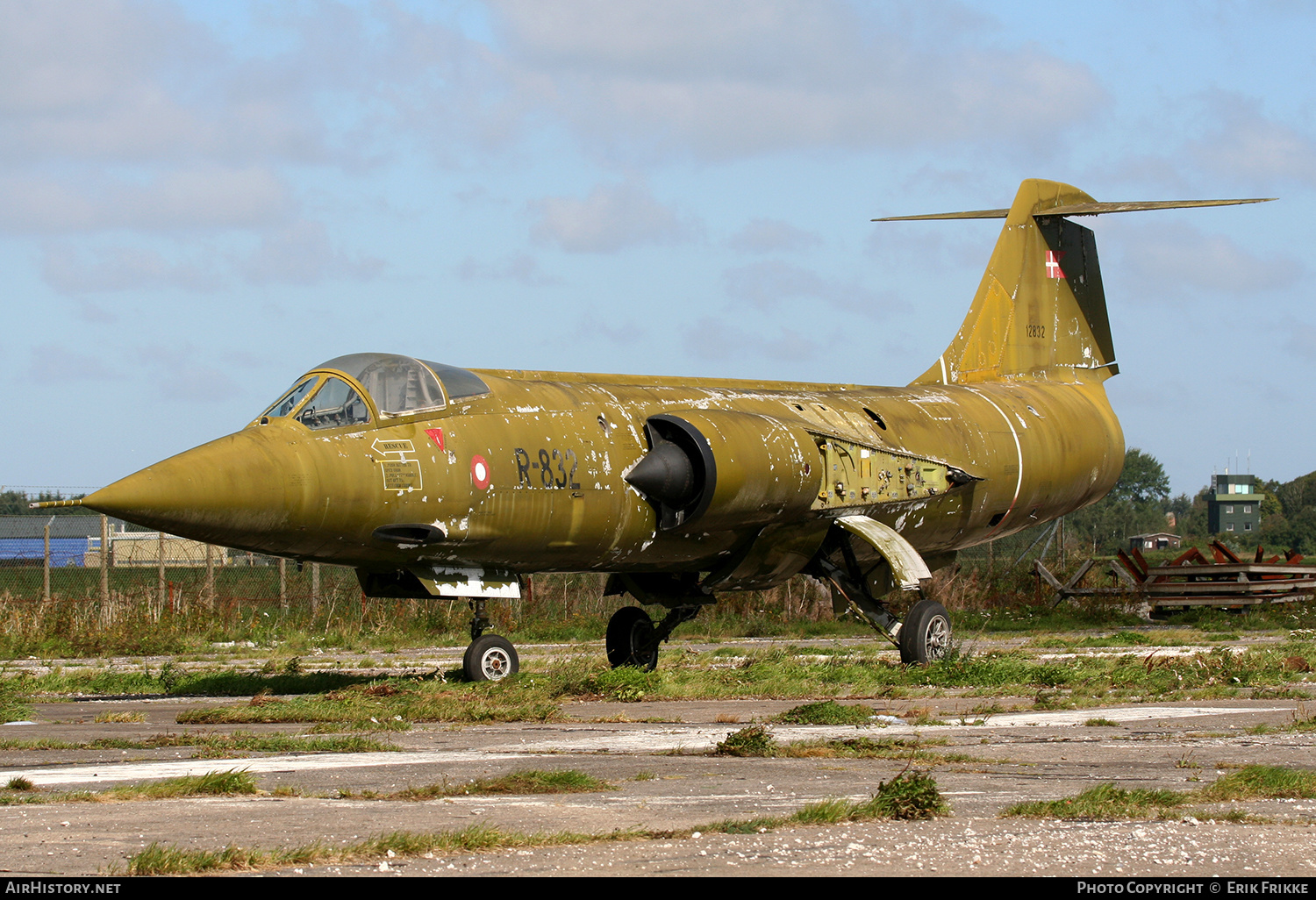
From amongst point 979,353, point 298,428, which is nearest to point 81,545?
point 979,353

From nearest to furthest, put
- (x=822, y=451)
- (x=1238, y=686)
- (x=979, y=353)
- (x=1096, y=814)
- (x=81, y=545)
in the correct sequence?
(x=1096, y=814) < (x=1238, y=686) < (x=822, y=451) < (x=979, y=353) < (x=81, y=545)

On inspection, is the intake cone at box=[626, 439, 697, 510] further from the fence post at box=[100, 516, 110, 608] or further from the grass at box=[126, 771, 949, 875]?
the fence post at box=[100, 516, 110, 608]

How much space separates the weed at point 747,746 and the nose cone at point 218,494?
456cm

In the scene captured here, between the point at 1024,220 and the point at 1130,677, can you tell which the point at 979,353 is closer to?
the point at 1024,220

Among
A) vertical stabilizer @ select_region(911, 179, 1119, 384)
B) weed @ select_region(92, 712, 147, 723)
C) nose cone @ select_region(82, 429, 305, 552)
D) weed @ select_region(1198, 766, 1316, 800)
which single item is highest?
vertical stabilizer @ select_region(911, 179, 1119, 384)

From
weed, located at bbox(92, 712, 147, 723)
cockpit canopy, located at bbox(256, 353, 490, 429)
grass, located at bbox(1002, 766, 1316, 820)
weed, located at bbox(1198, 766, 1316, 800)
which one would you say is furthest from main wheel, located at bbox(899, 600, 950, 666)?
weed, located at bbox(1198, 766, 1316, 800)

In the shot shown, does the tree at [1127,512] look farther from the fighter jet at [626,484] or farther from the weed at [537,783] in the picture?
the weed at [537,783]

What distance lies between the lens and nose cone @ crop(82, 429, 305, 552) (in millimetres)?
10664

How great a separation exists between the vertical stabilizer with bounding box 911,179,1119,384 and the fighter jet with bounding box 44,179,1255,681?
3.58 ft

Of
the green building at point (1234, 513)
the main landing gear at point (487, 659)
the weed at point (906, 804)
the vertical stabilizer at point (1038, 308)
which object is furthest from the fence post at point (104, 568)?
the green building at point (1234, 513)

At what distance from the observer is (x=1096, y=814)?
612 cm

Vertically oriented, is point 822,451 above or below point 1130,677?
above

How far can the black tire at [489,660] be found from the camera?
43.0 ft
